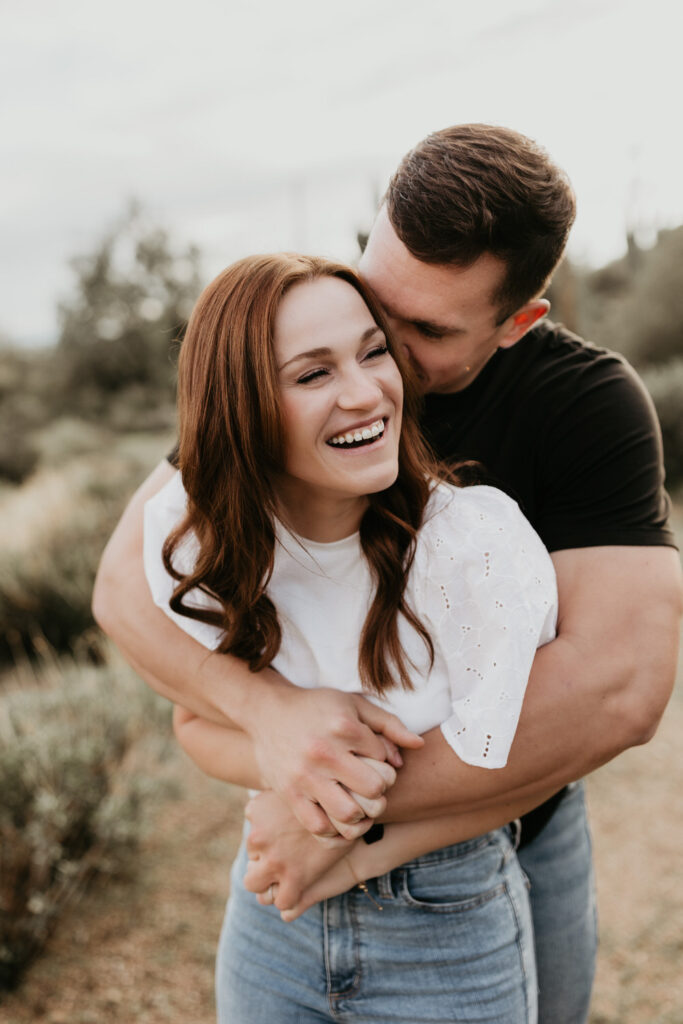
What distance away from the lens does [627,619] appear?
1.56 metres

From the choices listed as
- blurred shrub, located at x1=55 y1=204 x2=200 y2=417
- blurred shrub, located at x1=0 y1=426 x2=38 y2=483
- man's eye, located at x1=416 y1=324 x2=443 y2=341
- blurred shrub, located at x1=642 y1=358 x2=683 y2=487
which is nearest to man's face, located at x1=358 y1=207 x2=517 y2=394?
man's eye, located at x1=416 y1=324 x2=443 y2=341

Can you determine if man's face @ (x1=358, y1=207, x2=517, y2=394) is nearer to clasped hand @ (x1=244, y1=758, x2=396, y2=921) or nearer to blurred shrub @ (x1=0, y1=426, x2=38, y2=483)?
clasped hand @ (x1=244, y1=758, x2=396, y2=921)

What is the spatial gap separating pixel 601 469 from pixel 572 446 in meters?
0.08

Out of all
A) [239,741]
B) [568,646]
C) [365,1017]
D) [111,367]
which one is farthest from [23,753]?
[111,367]

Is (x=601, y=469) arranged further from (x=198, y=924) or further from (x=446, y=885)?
(x=198, y=924)

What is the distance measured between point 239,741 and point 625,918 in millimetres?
2789

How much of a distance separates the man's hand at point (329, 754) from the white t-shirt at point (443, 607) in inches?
2.9

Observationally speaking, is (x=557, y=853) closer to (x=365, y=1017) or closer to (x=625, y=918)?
(x=365, y=1017)

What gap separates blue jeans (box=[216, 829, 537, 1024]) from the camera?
1566mm

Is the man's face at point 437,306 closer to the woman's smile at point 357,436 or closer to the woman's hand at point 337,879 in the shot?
the woman's smile at point 357,436

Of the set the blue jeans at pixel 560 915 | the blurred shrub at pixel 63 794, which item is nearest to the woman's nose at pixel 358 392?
the blue jeans at pixel 560 915

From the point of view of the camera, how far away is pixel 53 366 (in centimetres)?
2056

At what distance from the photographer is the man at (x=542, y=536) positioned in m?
1.50

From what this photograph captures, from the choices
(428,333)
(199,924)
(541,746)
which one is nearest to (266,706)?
(541,746)
